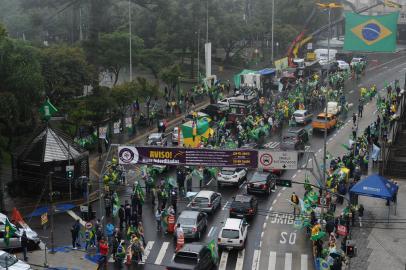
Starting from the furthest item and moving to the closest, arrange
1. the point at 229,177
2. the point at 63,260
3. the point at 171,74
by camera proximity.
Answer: the point at 171,74
the point at 229,177
the point at 63,260

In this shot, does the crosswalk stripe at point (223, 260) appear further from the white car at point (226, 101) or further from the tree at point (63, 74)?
the white car at point (226, 101)

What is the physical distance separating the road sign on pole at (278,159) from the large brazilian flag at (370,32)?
91.5 feet

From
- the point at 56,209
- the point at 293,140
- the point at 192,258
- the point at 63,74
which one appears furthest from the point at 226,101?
the point at 192,258

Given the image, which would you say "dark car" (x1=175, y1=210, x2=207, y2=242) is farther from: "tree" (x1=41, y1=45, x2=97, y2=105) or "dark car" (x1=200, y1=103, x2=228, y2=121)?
"dark car" (x1=200, y1=103, x2=228, y2=121)

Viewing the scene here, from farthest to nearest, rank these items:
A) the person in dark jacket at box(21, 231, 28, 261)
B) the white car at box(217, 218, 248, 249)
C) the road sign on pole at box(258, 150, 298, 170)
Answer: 1. the road sign on pole at box(258, 150, 298, 170)
2. the white car at box(217, 218, 248, 249)
3. the person in dark jacket at box(21, 231, 28, 261)

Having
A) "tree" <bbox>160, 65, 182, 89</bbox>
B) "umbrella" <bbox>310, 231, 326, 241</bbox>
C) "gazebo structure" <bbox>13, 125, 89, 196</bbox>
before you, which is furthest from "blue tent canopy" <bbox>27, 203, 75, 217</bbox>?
"tree" <bbox>160, 65, 182, 89</bbox>

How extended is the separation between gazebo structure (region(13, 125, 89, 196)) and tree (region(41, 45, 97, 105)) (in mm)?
11243

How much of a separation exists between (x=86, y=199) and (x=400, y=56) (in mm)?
72546

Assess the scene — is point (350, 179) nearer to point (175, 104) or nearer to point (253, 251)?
A: point (253, 251)

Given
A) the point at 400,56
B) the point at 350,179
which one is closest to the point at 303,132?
the point at 350,179

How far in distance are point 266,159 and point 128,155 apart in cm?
706

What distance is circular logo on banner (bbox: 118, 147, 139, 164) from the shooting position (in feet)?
112

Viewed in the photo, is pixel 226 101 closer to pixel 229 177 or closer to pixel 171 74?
pixel 171 74

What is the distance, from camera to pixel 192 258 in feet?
94.8
